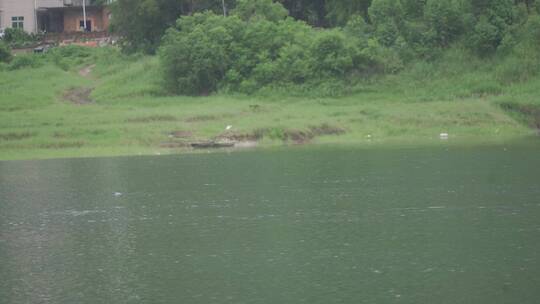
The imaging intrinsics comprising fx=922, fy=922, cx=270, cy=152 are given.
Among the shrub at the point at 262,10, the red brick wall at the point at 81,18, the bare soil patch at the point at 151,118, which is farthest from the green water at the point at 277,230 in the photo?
the red brick wall at the point at 81,18

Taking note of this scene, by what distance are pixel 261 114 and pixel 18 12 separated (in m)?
43.6

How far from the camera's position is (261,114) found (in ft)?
153

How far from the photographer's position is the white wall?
82287mm

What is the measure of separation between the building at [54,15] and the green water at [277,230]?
162 feet

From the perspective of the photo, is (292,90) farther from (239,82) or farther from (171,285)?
(171,285)

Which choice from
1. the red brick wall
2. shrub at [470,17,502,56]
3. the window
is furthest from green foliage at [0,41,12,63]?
shrub at [470,17,502,56]

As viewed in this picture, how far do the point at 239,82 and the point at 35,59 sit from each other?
18373 millimetres

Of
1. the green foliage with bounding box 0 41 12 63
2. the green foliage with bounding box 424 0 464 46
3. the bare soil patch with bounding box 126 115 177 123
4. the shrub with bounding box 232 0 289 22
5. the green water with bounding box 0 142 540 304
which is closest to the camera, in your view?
the green water with bounding box 0 142 540 304

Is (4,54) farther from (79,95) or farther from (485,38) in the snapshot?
(485,38)

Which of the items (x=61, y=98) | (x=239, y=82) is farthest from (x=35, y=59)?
(x=239, y=82)

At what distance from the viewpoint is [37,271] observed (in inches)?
758

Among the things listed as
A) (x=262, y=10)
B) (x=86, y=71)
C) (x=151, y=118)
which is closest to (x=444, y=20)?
(x=262, y=10)

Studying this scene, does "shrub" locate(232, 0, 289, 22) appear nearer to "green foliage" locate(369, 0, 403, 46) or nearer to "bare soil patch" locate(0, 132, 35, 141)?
"green foliage" locate(369, 0, 403, 46)

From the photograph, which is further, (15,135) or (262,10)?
(262,10)
